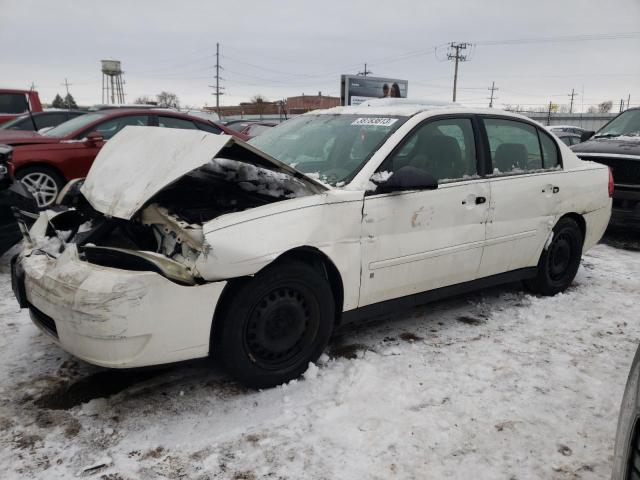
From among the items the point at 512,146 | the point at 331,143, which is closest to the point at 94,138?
the point at 331,143

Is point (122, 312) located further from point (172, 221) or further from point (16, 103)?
point (16, 103)

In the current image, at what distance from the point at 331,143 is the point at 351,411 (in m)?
1.84

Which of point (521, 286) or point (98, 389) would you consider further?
point (521, 286)

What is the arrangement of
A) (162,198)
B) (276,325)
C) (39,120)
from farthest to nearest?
(39,120) < (162,198) < (276,325)

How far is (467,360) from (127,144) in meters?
2.67

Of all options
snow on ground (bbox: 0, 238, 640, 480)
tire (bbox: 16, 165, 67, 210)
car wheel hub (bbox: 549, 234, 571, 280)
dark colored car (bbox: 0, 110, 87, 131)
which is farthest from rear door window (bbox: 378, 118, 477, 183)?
dark colored car (bbox: 0, 110, 87, 131)

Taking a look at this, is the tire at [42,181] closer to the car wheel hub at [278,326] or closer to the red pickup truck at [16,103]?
the car wheel hub at [278,326]

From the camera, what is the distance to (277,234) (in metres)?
2.78

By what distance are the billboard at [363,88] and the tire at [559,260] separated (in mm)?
22169

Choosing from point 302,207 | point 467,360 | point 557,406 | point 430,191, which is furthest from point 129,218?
point 557,406

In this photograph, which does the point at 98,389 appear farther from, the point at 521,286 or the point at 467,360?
the point at 521,286

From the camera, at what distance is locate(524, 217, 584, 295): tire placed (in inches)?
180

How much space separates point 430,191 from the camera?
11.5 feet

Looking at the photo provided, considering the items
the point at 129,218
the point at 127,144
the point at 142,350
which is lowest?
the point at 142,350
